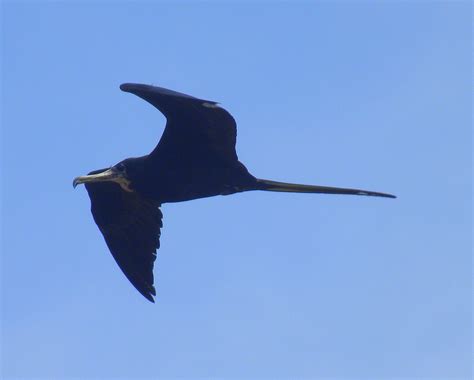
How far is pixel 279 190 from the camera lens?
13.1m

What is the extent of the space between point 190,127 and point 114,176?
52.2 inches

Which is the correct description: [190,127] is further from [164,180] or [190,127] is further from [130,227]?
[130,227]

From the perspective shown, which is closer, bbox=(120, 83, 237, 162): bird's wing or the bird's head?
bbox=(120, 83, 237, 162): bird's wing

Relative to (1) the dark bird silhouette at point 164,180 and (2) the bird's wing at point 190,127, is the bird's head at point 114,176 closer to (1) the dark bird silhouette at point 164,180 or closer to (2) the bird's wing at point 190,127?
(1) the dark bird silhouette at point 164,180

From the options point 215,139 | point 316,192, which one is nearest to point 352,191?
point 316,192

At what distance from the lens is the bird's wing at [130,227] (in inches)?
554

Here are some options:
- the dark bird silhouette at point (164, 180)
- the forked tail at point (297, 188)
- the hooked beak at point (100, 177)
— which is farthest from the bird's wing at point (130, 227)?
the forked tail at point (297, 188)

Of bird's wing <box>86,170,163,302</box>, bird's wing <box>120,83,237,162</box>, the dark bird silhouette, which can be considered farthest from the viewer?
bird's wing <box>86,170,163,302</box>

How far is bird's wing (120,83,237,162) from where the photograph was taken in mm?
12203

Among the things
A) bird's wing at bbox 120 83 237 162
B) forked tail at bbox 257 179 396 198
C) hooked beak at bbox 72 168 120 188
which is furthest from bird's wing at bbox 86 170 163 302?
forked tail at bbox 257 179 396 198

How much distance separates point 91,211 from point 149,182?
4.34 feet

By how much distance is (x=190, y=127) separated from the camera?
41.6ft

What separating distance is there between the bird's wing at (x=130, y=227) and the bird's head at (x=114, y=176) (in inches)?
7.2

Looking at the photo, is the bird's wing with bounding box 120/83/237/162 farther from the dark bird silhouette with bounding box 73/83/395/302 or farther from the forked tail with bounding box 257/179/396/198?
the forked tail with bounding box 257/179/396/198
